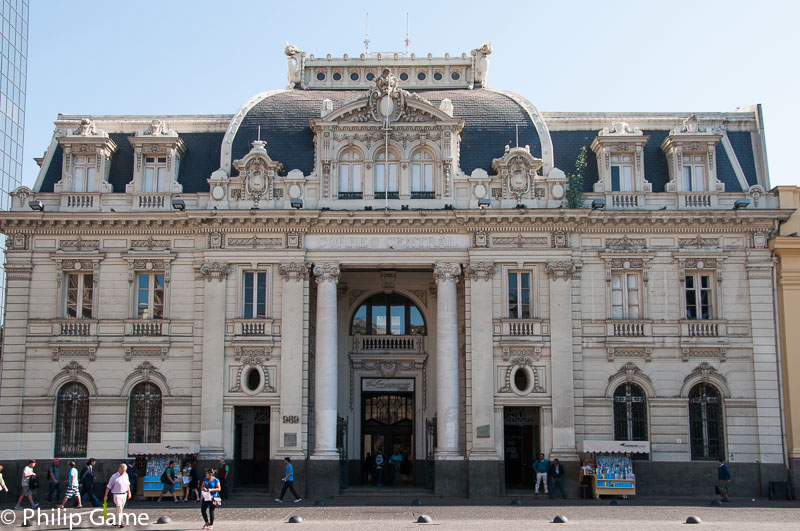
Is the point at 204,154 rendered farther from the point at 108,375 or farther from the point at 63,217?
the point at 108,375

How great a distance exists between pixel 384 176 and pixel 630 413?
15087 mm

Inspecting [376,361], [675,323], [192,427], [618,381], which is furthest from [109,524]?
[675,323]

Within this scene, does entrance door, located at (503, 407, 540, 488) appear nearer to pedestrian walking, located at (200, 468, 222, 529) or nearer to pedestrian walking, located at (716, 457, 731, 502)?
pedestrian walking, located at (716, 457, 731, 502)

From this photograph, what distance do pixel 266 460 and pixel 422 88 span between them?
19670mm

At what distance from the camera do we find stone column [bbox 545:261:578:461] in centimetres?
3844

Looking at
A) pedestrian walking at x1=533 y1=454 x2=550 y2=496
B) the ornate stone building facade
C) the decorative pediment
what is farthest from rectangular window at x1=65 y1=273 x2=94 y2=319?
pedestrian walking at x1=533 y1=454 x2=550 y2=496

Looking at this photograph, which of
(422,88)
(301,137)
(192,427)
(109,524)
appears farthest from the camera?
(422,88)

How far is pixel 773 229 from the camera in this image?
4022 cm

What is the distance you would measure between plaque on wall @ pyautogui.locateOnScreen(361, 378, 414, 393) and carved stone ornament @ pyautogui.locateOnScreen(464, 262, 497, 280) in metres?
7.49

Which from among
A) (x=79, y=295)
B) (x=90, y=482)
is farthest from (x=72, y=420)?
(x=79, y=295)

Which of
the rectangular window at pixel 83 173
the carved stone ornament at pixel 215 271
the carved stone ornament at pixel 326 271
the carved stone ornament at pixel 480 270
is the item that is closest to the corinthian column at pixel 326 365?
the carved stone ornament at pixel 326 271

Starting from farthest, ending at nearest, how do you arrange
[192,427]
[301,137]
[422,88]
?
[422,88], [301,137], [192,427]

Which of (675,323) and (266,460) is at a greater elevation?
(675,323)

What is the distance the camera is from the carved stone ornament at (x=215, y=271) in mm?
39906
